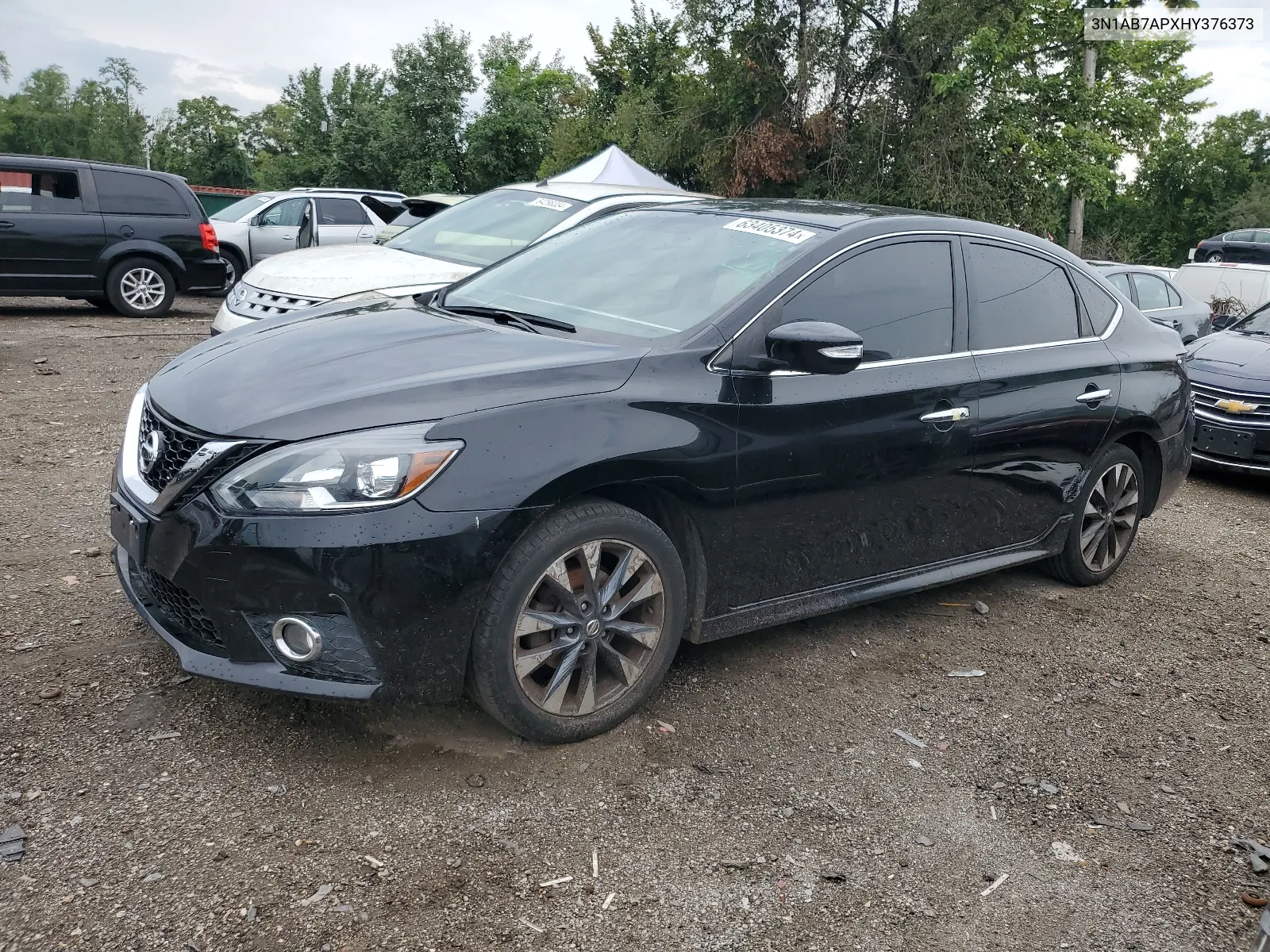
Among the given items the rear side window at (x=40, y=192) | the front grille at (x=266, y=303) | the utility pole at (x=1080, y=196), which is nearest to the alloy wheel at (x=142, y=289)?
the rear side window at (x=40, y=192)

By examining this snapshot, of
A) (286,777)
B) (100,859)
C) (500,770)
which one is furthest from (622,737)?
(100,859)

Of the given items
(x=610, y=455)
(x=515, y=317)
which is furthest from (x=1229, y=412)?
(x=610, y=455)

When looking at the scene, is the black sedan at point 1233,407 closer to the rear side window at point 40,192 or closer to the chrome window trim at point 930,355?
the chrome window trim at point 930,355

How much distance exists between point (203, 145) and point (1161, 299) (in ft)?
232

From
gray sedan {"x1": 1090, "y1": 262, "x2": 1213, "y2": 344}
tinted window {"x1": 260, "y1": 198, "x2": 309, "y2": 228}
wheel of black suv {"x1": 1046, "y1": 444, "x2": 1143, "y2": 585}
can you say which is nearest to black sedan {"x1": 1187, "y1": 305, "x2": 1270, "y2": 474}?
wheel of black suv {"x1": 1046, "y1": 444, "x2": 1143, "y2": 585}

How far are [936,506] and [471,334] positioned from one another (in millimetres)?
1896

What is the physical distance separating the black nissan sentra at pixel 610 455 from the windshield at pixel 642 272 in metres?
0.02

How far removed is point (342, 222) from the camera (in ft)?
54.3

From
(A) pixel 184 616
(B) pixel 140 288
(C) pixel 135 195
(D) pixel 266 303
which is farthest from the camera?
(B) pixel 140 288

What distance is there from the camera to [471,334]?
143 inches

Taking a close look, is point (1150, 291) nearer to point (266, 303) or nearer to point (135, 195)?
point (266, 303)

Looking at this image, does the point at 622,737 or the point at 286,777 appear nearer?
the point at 286,777

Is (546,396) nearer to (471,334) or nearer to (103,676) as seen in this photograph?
(471,334)

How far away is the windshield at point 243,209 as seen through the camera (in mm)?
16562
